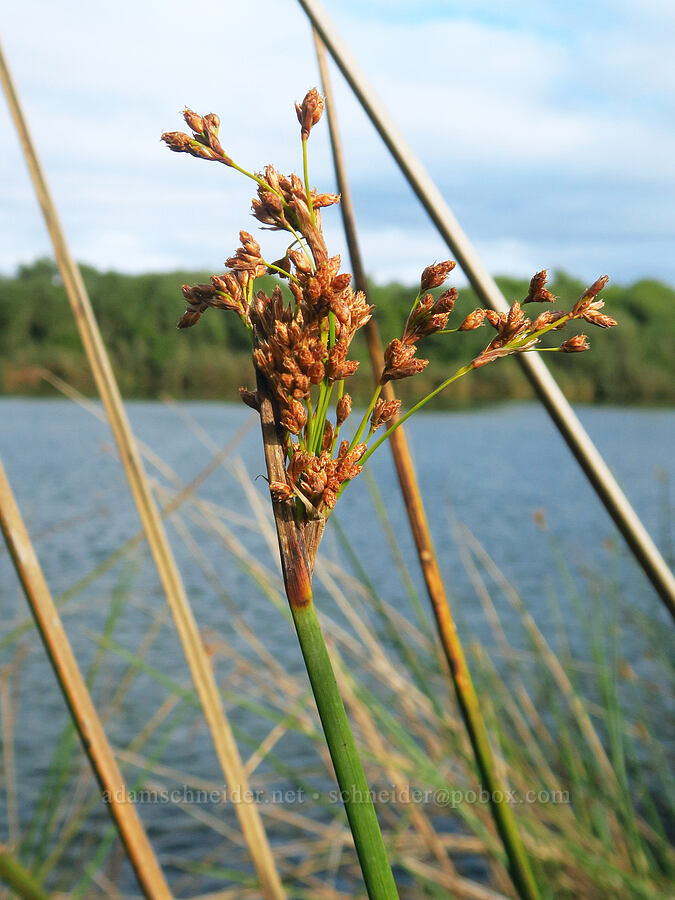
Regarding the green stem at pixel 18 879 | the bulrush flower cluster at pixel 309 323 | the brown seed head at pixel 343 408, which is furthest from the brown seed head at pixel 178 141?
the green stem at pixel 18 879

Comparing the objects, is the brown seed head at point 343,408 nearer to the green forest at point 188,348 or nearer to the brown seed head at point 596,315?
the brown seed head at point 596,315

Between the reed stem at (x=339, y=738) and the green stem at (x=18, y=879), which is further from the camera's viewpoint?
the green stem at (x=18, y=879)

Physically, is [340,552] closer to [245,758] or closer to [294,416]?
[245,758]

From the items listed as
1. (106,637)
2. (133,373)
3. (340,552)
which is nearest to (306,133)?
(106,637)

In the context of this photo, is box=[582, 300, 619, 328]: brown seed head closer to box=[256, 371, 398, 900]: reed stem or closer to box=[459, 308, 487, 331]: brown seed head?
box=[459, 308, 487, 331]: brown seed head

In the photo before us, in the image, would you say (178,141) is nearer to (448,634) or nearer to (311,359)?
(311,359)

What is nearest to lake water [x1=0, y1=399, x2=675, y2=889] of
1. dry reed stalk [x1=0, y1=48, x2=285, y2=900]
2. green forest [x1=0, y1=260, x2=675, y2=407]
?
dry reed stalk [x1=0, y1=48, x2=285, y2=900]
